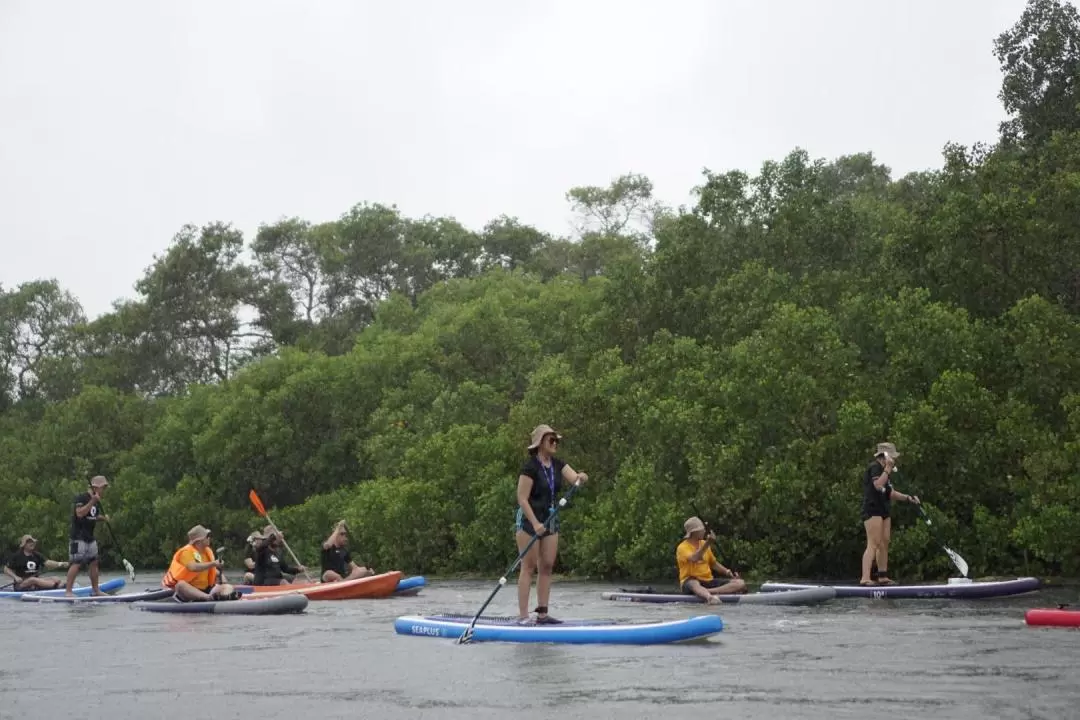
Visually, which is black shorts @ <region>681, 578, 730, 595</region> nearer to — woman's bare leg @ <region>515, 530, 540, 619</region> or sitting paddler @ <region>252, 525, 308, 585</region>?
woman's bare leg @ <region>515, 530, 540, 619</region>

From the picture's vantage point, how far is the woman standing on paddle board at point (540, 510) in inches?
551

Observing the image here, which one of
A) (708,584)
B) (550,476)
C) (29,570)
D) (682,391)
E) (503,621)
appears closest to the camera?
(550,476)

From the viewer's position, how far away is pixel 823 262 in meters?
38.9

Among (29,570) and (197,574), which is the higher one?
(29,570)

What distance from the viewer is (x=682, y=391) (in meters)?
30.8

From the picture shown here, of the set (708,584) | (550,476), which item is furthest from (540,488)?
(708,584)

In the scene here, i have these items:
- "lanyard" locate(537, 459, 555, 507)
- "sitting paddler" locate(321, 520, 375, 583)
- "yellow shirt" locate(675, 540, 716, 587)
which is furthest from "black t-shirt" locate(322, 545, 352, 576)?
"lanyard" locate(537, 459, 555, 507)

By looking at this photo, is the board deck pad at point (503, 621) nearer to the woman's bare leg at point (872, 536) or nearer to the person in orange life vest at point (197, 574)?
the person in orange life vest at point (197, 574)

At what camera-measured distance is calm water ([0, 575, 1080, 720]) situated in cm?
945

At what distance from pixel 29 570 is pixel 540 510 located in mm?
16005

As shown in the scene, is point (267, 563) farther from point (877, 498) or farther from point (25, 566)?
point (877, 498)

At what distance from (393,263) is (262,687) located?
66.5m

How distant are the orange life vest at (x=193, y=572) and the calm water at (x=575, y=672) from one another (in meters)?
3.26

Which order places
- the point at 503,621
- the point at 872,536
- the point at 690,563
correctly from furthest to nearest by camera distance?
1. the point at 872,536
2. the point at 690,563
3. the point at 503,621
